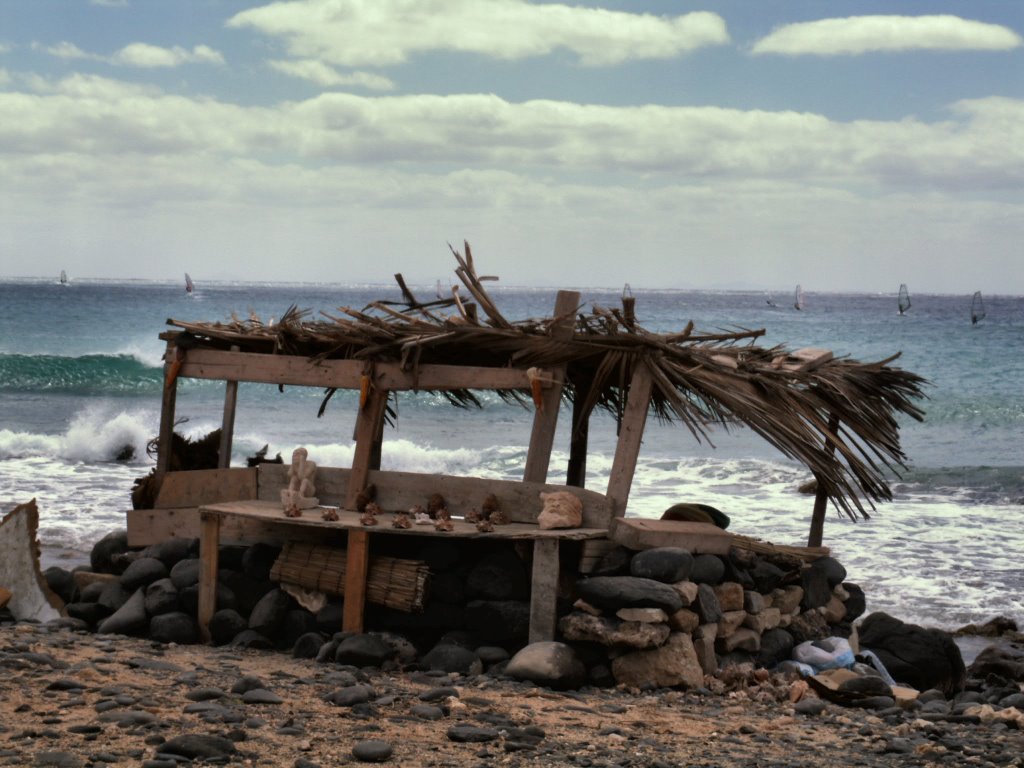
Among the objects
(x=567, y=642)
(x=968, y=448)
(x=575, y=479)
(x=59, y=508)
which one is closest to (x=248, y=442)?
(x=59, y=508)

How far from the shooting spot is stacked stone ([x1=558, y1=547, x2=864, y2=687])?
29.4 ft

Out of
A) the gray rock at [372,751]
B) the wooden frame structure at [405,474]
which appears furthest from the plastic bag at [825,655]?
the gray rock at [372,751]

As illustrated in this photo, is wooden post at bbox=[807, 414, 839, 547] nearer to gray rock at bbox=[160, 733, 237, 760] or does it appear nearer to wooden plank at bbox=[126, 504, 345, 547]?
wooden plank at bbox=[126, 504, 345, 547]

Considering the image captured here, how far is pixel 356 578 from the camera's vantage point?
9.46 m

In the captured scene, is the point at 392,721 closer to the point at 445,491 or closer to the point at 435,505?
the point at 435,505

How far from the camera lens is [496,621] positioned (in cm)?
932

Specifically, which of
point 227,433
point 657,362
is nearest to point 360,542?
point 657,362

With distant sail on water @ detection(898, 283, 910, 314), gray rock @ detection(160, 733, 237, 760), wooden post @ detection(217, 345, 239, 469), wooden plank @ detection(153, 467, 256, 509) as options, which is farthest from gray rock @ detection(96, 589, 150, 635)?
distant sail on water @ detection(898, 283, 910, 314)

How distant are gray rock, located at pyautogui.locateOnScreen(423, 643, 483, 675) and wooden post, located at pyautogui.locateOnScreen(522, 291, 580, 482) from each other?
55.3 inches

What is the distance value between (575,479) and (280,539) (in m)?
2.66

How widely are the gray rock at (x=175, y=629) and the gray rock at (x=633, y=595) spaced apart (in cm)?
324

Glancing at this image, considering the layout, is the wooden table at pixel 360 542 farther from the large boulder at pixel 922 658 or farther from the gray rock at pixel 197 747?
the large boulder at pixel 922 658

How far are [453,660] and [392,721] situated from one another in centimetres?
162

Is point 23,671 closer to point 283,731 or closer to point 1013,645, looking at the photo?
point 283,731
